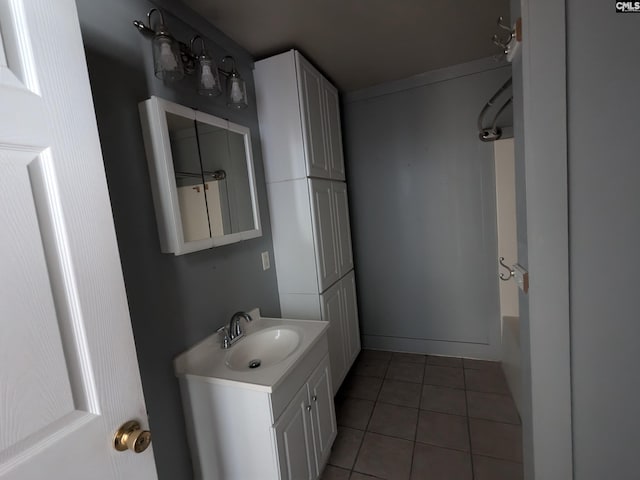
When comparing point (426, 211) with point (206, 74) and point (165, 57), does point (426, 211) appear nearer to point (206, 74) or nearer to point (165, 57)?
point (206, 74)

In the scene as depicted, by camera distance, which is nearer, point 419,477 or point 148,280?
point 148,280

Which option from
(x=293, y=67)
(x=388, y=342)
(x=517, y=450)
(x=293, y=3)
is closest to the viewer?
(x=293, y=3)

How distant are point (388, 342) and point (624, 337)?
6.72 feet

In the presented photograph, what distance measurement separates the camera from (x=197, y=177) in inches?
52.9

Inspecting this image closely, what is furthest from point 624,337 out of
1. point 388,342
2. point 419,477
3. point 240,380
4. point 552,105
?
point 388,342

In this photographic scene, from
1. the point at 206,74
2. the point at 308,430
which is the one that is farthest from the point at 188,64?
the point at 308,430

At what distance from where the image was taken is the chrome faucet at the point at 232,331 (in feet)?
4.61

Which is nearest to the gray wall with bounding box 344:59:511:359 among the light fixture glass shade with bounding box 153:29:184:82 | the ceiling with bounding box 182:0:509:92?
the ceiling with bounding box 182:0:509:92

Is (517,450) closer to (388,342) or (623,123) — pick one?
(388,342)

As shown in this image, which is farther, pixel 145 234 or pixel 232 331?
pixel 232 331

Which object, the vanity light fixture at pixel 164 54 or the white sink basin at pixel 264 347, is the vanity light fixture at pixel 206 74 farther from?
the white sink basin at pixel 264 347

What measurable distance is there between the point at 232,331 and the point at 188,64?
49.5 inches

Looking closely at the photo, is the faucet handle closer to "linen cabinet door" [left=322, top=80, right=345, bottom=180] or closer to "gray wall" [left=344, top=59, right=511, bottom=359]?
"linen cabinet door" [left=322, top=80, right=345, bottom=180]

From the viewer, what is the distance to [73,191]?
594mm
